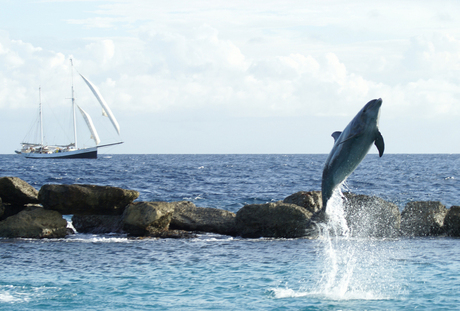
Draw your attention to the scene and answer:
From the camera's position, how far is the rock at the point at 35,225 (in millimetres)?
15109

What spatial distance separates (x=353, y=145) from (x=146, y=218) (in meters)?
9.65

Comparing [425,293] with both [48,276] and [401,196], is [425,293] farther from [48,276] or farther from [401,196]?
[401,196]

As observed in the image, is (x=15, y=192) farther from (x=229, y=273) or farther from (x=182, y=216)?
(x=229, y=273)

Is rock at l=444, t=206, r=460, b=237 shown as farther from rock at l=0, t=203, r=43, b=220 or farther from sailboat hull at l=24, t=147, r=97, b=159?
sailboat hull at l=24, t=147, r=97, b=159

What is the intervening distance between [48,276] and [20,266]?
131cm

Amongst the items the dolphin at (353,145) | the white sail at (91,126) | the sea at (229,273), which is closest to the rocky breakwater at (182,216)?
the sea at (229,273)

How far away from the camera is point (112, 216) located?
16.9 metres

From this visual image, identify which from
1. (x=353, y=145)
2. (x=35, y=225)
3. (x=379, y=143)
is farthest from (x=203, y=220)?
(x=379, y=143)

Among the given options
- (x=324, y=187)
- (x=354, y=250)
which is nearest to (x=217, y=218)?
(x=354, y=250)

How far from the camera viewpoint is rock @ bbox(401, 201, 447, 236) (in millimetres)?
15695

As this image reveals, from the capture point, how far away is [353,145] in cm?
699

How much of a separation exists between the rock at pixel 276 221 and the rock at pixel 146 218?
258 cm

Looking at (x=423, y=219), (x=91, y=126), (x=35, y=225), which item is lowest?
(x=35, y=225)

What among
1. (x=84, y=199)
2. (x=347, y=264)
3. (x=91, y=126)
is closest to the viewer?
(x=347, y=264)
